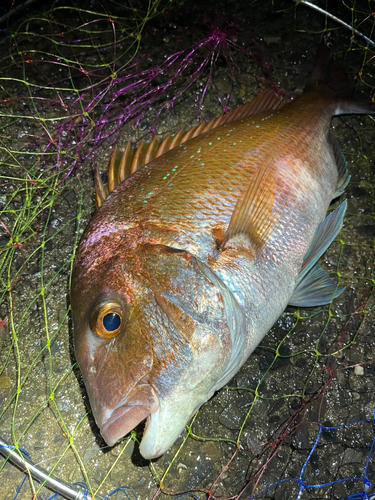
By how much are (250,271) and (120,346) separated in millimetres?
589

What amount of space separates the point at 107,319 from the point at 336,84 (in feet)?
6.10

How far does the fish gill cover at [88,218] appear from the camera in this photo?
1.95 m

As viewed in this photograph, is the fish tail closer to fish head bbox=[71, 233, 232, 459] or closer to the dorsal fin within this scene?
the dorsal fin

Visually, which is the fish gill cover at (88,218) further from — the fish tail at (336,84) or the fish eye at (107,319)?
the fish eye at (107,319)

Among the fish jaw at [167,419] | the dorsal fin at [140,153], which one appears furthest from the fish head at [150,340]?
the dorsal fin at [140,153]

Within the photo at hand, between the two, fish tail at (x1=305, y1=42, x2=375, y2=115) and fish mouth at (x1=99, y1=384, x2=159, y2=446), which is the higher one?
fish tail at (x1=305, y1=42, x2=375, y2=115)

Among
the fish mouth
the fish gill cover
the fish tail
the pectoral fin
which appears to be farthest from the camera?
the fish tail

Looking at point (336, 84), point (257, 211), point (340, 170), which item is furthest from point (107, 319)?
point (336, 84)

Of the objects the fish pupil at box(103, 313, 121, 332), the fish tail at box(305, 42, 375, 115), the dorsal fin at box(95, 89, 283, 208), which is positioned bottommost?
the fish pupil at box(103, 313, 121, 332)

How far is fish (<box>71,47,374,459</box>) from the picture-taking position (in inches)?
55.6

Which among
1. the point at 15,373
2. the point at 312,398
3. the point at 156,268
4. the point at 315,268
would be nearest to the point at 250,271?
the point at 156,268

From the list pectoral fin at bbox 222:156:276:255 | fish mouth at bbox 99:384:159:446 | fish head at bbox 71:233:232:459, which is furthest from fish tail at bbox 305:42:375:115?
fish mouth at bbox 99:384:159:446

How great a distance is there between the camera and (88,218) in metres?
2.34

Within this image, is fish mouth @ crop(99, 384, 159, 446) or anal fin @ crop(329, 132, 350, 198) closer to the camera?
fish mouth @ crop(99, 384, 159, 446)
